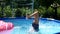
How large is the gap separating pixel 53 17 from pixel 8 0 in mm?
5110

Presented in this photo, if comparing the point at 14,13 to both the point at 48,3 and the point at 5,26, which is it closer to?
the point at 48,3

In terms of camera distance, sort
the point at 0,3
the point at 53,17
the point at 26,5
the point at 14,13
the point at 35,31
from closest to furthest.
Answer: the point at 35,31
the point at 53,17
the point at 14,13
the point at 0,3
the point at 26,5

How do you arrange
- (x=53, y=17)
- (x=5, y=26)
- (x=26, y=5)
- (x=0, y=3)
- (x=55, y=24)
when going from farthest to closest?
(x=26, y=5) → (x=0, y=3) → (x=53, y=17) → (x=55, y=24) → (x=5, y=26)

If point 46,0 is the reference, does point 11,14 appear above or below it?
below

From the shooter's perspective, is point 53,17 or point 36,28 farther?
point 53,17

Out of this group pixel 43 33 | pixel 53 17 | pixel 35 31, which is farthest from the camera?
pixel 53 17

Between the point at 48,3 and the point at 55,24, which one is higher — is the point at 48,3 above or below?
above

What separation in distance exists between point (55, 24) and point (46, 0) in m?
3.67

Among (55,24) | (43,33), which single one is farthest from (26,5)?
(43,33)

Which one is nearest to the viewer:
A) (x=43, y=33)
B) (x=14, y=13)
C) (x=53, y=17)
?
(x=43, y=33)

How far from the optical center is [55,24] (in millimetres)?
13047

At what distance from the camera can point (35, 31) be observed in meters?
9.08

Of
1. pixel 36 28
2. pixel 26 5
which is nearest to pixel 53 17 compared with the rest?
pixel 26 5

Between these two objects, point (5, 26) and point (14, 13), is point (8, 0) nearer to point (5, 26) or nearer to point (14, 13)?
point (14, 13)
